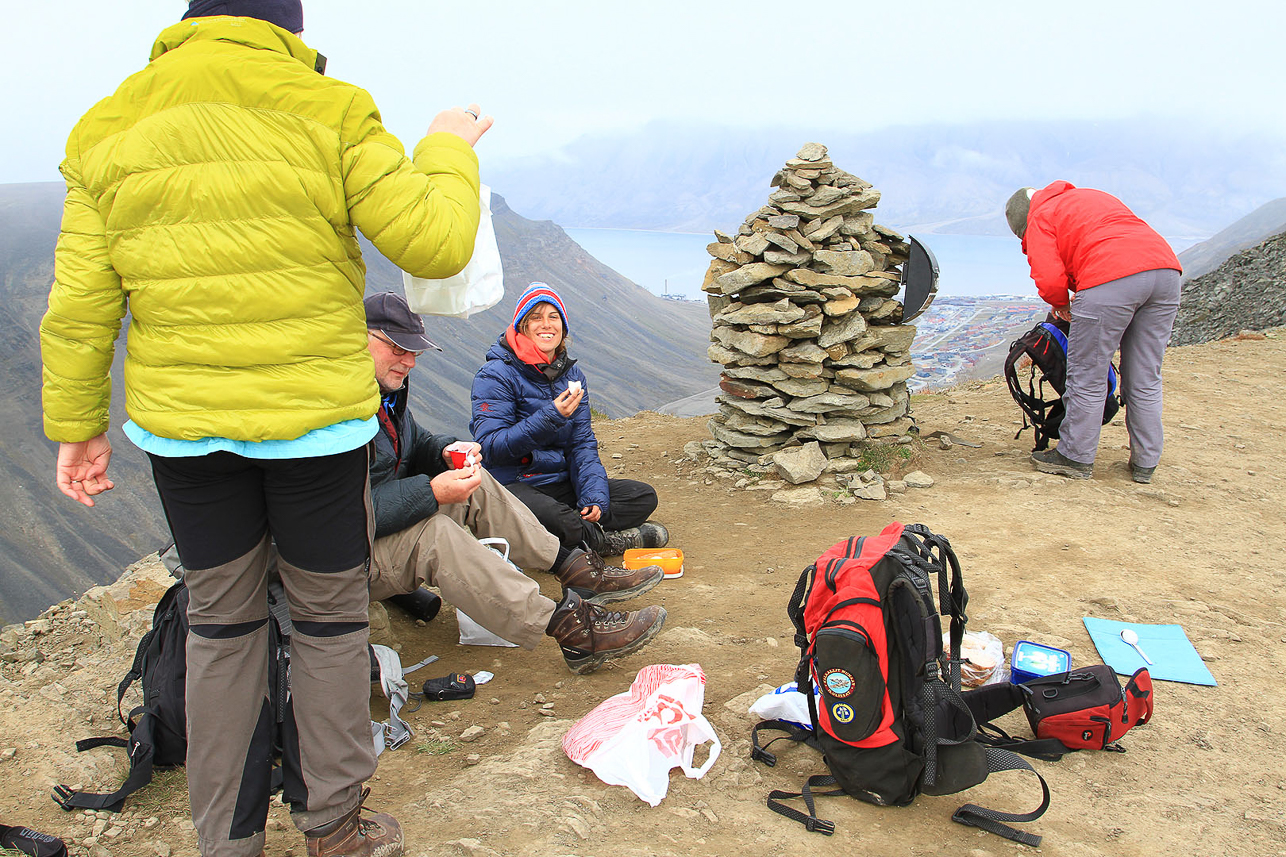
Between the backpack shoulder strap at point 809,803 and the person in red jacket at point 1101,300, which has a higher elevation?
the person in red jacket at point 1101,300

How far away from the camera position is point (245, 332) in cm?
190

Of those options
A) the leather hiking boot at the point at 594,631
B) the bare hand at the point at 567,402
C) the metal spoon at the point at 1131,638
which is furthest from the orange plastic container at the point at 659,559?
the metal spoon at the point at 1131,638

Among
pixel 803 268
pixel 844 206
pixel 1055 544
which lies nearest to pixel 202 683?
pixel 1055 544

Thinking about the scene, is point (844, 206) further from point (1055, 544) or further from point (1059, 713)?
point (1059, 713)

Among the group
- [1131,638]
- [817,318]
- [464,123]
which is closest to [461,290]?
[464,123]

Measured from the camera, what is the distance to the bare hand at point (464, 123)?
2.34 metres

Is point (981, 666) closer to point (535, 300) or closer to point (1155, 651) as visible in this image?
point (1155, 651)

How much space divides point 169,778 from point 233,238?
214 cm

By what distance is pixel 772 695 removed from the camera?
10.1ft

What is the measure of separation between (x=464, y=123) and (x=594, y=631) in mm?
2160

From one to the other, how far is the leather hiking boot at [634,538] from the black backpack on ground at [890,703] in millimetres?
2656

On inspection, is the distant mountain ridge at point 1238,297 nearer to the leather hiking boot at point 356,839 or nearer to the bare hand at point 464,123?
the bare hand at point 464,123

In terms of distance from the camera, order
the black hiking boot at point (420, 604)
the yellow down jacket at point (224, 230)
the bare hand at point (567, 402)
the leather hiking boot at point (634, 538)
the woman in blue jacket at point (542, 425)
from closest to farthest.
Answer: the yellow down jacket at point (224, 230)
the black hiking boot at point (420, 604)
the bare hand at point (567, 402)
the woman in blue jacket at point (542, 425)
the leather hiking boot at point (634, 538)

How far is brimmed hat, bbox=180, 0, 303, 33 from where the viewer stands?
1.95 m
